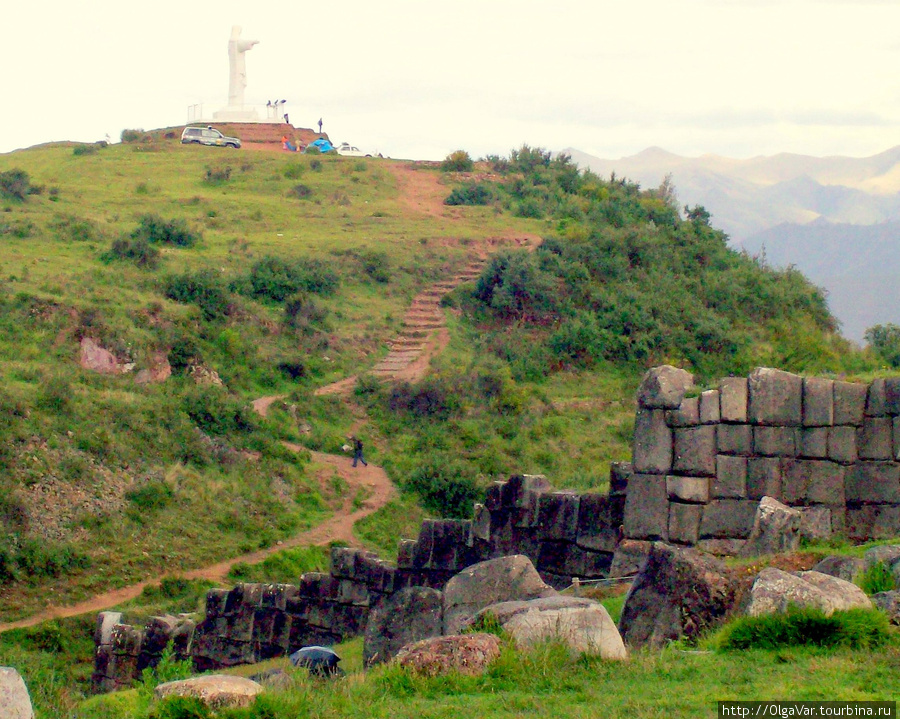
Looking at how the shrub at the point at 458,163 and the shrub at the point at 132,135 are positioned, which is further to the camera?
the shrub at the point at 132,135

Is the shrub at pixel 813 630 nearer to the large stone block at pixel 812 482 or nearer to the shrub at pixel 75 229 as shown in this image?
the large stone block at pixel 812 482

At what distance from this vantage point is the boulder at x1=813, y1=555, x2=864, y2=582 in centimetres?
778

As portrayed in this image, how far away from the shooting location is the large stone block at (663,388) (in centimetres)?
1062

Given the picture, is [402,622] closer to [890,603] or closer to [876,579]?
[876,579]

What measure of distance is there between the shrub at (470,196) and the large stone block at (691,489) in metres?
36.2

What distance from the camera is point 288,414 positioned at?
2597 cm

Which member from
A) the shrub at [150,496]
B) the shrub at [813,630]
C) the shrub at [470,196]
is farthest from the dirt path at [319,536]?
the shrub at [470,196]

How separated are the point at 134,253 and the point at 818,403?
83.5ft

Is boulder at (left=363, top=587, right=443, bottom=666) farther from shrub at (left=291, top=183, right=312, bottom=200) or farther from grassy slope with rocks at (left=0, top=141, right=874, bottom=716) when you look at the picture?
shrub at (left=291, top=183, right=312, bottom=200)

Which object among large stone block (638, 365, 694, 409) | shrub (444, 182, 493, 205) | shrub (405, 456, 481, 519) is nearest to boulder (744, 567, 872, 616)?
large stone block (638, 365, 694, 409)

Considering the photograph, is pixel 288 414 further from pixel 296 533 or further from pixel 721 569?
pixel 721 569

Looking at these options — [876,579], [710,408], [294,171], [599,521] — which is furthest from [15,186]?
[876,579]

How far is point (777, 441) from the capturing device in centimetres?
1052

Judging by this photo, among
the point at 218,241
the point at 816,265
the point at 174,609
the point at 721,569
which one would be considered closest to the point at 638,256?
the point at 218,241
